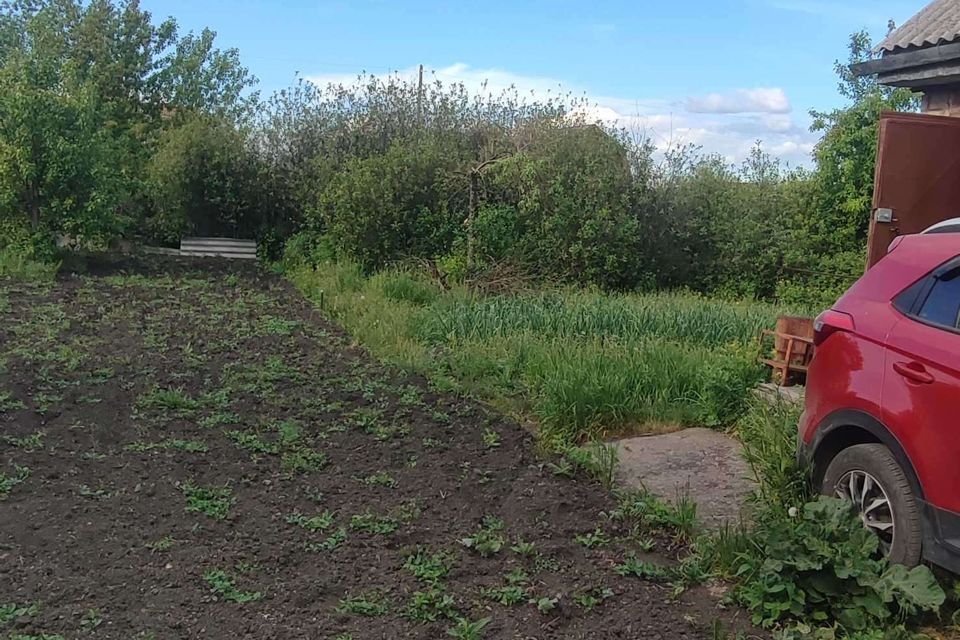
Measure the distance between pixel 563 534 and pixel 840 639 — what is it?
1474mm

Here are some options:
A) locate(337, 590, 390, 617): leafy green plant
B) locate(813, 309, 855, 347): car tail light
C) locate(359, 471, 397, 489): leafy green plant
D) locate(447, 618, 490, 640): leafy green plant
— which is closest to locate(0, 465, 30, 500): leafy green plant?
locate(359, 471, 397, 489): leafy green plant

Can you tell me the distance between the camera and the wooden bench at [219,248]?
16594mm

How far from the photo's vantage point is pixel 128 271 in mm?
13969

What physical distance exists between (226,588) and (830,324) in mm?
3156

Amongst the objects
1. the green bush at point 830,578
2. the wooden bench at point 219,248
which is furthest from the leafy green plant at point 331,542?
the wooden bench at point 219,248

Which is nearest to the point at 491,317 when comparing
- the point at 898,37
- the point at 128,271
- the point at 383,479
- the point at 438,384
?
the point at 438,384

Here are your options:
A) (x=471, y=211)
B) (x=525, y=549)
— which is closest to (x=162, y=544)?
(x=525, y=549)

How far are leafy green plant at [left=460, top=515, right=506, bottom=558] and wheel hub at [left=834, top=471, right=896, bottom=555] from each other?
169 centimetres

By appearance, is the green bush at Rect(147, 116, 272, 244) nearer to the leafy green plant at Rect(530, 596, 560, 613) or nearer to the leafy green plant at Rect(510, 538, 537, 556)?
the leafy green plant at Rect(510, 538, 537, 556)

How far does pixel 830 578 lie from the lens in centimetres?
386

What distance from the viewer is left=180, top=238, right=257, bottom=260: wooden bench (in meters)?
16.6

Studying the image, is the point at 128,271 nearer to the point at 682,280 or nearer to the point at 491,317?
the point at 491,317

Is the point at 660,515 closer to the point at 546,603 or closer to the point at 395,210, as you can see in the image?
the point at 546,603

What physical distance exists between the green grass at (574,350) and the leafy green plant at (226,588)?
2.68 meters
